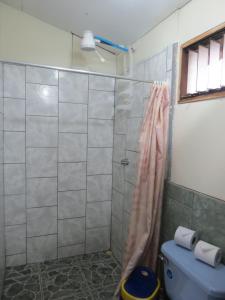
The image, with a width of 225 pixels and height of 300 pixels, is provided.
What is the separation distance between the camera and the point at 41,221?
226 cm

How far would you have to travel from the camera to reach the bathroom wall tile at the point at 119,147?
224cm

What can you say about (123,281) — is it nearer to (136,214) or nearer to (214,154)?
(136,214)

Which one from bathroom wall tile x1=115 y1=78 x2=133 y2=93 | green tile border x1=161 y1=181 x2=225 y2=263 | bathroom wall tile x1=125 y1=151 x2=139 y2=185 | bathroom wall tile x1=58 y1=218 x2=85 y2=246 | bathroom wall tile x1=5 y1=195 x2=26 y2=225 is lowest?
bathroom wall tile x1=58 y1=218 x2=85 y2=246

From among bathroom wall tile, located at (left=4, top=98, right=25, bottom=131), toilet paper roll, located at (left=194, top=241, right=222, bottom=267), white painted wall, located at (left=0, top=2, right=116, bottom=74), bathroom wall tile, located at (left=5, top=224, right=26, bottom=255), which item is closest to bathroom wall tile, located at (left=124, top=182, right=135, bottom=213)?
toilet paper roll, located at (left=194, top=241, right=222, bottom=267)

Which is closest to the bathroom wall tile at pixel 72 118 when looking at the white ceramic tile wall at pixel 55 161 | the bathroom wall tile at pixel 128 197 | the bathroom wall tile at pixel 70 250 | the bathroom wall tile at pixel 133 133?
the white ceramic tile wall at pixel 55 161

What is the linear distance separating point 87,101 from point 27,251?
63.6 inches

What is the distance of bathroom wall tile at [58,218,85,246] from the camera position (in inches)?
92.5

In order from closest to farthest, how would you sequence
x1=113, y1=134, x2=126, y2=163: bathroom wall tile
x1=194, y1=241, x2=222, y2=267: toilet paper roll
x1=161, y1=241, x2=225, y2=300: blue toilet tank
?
x1=161, y1=241, x2=225, y2=300: blue toilet tank
x1=194, y1=241, x2=222, y2=267: toilet paper roll
x1=113, y1=134, x2=126, y2=163: bathroom wall tile

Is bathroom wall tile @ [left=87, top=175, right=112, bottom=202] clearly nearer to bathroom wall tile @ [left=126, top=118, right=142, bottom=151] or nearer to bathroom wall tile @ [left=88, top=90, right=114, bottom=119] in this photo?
bathroom wall tile @ [left=126, top=118, right=142, bottom=151]

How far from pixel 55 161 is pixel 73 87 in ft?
2.48

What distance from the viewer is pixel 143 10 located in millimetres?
1708

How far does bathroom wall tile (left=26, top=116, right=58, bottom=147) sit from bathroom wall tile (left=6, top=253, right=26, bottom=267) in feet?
3.59

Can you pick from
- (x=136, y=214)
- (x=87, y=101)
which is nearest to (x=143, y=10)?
(x=87, y=101)

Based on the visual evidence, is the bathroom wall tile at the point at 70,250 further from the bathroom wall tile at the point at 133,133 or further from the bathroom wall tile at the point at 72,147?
the bathroom wall tile at the point at 133,133
